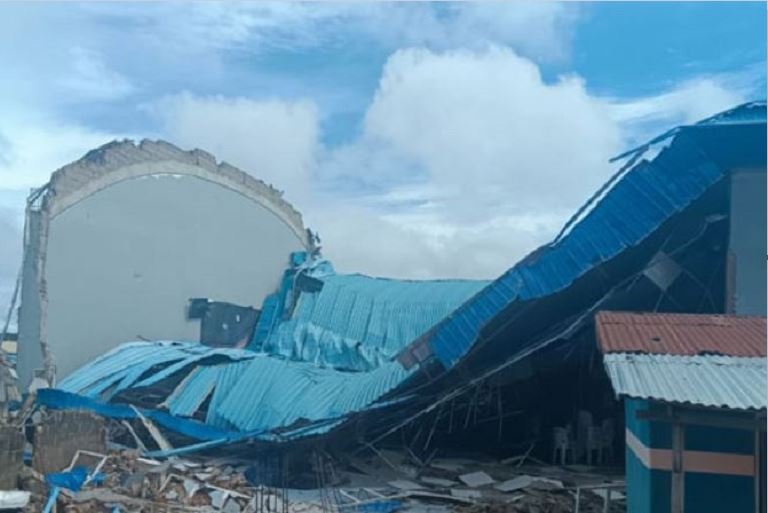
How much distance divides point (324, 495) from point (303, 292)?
773 centimetres

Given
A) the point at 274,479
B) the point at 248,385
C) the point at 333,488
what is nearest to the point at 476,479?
the point at 333,488

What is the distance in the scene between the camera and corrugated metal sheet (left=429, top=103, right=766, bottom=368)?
800cm

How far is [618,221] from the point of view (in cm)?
847

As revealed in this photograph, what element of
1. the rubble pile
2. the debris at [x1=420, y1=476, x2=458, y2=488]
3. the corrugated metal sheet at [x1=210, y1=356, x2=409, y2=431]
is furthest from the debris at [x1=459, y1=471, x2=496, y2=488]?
the rubble pile

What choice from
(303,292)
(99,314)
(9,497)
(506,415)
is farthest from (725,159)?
(99,314)

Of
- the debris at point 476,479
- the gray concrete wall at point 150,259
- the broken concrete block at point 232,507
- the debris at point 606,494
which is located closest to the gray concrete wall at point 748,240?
the debris at point 606,494

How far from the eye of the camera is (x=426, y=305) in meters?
15.1

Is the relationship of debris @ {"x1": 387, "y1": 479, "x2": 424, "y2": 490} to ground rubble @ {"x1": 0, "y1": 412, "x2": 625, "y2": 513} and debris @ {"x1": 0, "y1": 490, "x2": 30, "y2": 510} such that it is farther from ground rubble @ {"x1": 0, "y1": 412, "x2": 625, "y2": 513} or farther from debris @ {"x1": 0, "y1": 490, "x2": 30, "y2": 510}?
debris @ {"x1": 0, "y1": 490, "x2": 30, "y2": 510}

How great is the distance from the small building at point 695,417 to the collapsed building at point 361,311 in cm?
17

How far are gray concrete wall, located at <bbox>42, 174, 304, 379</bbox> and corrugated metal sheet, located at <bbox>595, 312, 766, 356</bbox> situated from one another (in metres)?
12.6

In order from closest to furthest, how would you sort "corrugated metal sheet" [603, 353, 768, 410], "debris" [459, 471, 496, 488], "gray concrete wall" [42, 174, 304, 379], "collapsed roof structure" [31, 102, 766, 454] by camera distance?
"corrugated metal sheet" [603, 353, 768, 410] < "collapsed roof structure" [31, 102, 766, 454] < "debris" [459, 471, 496, 488] < "gray concrete wall" [42, 174, 304, 379]

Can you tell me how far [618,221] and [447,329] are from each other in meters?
2.46

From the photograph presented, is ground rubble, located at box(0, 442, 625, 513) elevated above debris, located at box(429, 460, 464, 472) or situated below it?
below

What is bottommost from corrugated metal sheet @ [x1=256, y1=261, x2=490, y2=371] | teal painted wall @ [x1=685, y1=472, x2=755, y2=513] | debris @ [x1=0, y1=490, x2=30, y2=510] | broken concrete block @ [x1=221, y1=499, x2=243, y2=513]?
broken concrete block @ [x1=221, y1=499, x2=243, y2=513]
